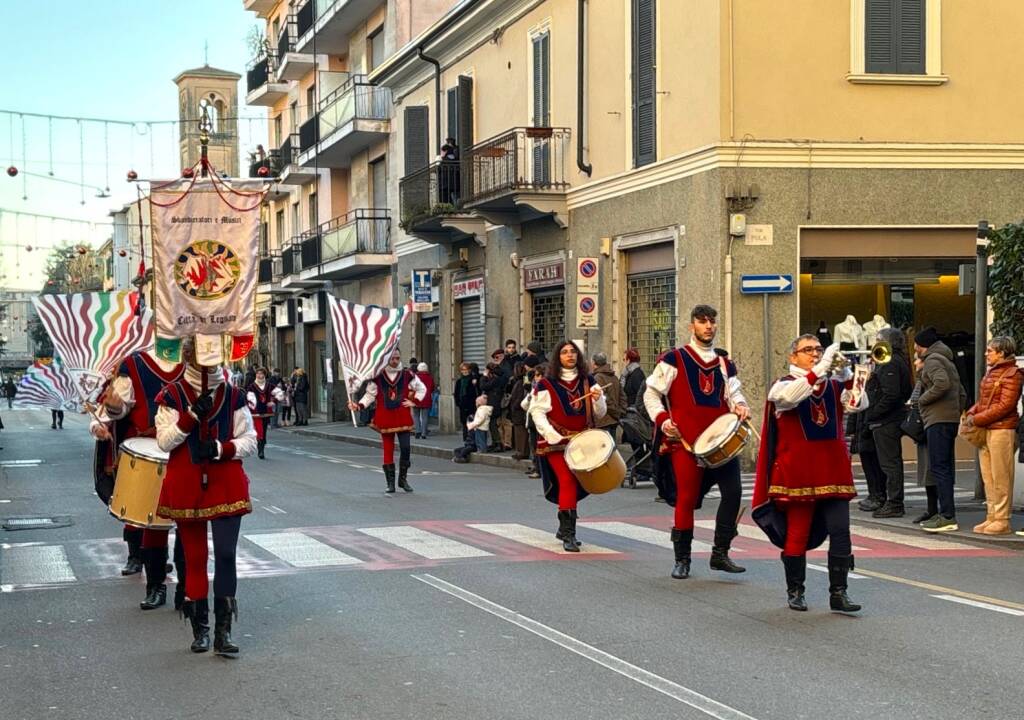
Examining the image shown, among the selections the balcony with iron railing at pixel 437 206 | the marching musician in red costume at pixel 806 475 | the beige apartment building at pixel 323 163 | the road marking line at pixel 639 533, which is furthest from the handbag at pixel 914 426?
the beige apartment building at pixel 323 163

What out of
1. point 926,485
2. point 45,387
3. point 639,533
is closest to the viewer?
point 639,533

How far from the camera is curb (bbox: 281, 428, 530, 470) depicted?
24.0 m

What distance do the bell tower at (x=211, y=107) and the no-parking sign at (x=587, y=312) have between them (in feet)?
180

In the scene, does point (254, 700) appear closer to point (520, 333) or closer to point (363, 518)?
point (363, 518)

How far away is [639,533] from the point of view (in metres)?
13.6

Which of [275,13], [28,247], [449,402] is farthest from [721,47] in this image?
[28,247]

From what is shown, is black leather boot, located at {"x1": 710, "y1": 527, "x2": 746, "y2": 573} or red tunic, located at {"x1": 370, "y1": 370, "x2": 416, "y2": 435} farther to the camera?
red tunic, located at {"x1": 370, "y1": 370, "x2": 416, "y2": 435}


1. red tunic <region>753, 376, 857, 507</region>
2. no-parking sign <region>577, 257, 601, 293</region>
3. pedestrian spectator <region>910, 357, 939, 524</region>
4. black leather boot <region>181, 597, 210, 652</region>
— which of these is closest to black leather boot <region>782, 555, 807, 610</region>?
red tunic <region>753, 376, 857, 507</region>

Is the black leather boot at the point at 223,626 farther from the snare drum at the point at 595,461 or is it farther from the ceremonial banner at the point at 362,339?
the ceremonial banner at the point at 362,339

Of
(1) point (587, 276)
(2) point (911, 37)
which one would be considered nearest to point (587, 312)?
(1) point (587, 276)

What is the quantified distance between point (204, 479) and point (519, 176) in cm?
2048

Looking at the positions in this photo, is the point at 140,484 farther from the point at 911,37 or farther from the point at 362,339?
the point at 911,37

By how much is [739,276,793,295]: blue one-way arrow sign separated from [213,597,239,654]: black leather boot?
14240 millimetres

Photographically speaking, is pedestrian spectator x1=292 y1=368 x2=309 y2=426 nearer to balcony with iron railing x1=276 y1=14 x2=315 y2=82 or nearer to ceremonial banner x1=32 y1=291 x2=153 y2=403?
balcony with iron railing x1=276 y1=14 x2=315 y2=82
